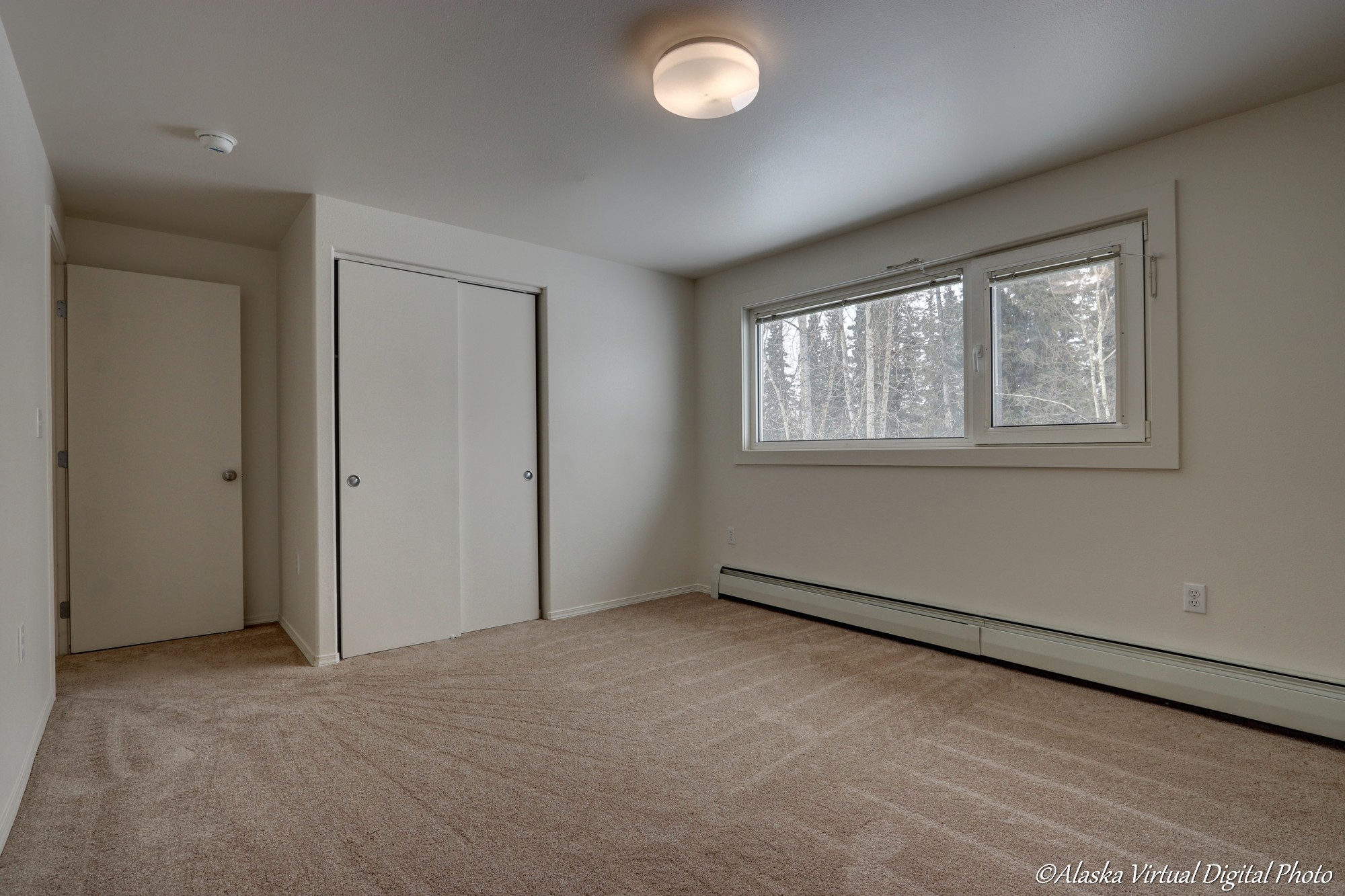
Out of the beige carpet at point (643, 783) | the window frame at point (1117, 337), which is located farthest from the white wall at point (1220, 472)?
the beige carpet at point (643, 783)

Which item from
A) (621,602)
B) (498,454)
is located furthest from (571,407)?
(621,602)

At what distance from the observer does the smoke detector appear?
102 inches

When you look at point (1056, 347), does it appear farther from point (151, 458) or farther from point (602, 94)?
point (151, 458)

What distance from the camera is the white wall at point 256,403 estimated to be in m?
4.05

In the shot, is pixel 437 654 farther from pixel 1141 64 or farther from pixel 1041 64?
pixel 1141 64

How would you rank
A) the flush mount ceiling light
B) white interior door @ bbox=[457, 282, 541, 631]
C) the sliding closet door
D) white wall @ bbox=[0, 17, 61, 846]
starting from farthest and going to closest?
white interior door @ bbox=[457, 282, 541, 631]
the sliding closet door
the flush mount ceiling light
white wall @ bbox=[0, 17, 61, 846]

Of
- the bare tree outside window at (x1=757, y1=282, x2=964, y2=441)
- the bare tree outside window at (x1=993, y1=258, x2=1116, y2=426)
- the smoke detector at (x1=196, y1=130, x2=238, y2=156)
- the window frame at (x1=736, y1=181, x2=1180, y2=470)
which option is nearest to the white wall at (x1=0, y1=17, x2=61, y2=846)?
the smoke detector at (x1=196, y1=130, x2=238, y2=156)

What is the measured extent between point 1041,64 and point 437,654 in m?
3.68

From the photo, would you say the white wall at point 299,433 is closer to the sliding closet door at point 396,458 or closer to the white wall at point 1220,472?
the sliding closet door at point 396,458

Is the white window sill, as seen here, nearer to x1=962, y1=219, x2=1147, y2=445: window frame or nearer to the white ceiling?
x1=962, y1=219, x2=1147, y2=445: window frame

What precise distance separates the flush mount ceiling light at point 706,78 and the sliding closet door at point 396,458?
206 cm

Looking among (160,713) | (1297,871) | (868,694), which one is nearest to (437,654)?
(160,713)

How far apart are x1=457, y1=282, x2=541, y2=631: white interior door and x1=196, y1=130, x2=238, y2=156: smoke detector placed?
4.45ft

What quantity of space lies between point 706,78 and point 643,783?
2292 millimetres
